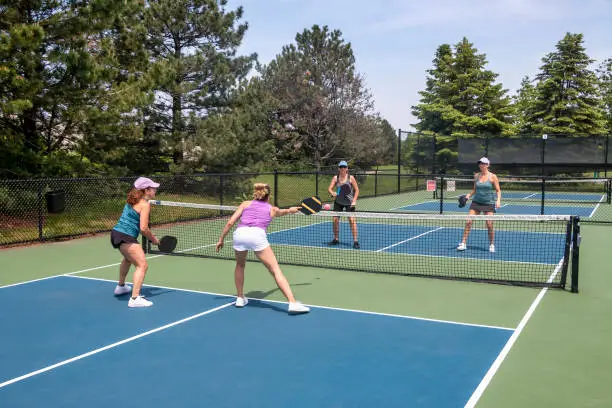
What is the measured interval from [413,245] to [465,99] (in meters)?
38.7

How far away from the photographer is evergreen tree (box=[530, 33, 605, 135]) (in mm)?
41378

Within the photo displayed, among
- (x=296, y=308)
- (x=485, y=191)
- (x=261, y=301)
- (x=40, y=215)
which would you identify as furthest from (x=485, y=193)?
(x=40, y=215)

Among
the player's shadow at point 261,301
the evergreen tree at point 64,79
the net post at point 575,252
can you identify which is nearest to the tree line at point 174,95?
the evergreen tree at point 64,79

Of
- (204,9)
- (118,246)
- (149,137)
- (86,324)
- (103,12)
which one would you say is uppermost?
(204,9)

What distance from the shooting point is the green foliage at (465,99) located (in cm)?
4609

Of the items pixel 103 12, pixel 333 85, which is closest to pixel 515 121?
pixel 333 85

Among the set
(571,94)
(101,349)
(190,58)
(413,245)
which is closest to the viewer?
(101,349)

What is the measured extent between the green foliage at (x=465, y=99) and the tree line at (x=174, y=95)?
14.3 ft

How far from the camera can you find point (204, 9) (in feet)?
69.7

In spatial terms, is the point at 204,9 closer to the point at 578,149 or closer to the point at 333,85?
the point at 333,85

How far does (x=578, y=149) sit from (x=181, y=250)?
27.9m

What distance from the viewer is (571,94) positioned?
4162 centimetres

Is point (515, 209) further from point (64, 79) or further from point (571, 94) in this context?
point (571, 94)

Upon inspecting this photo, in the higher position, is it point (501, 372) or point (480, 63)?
point (480, 63)
